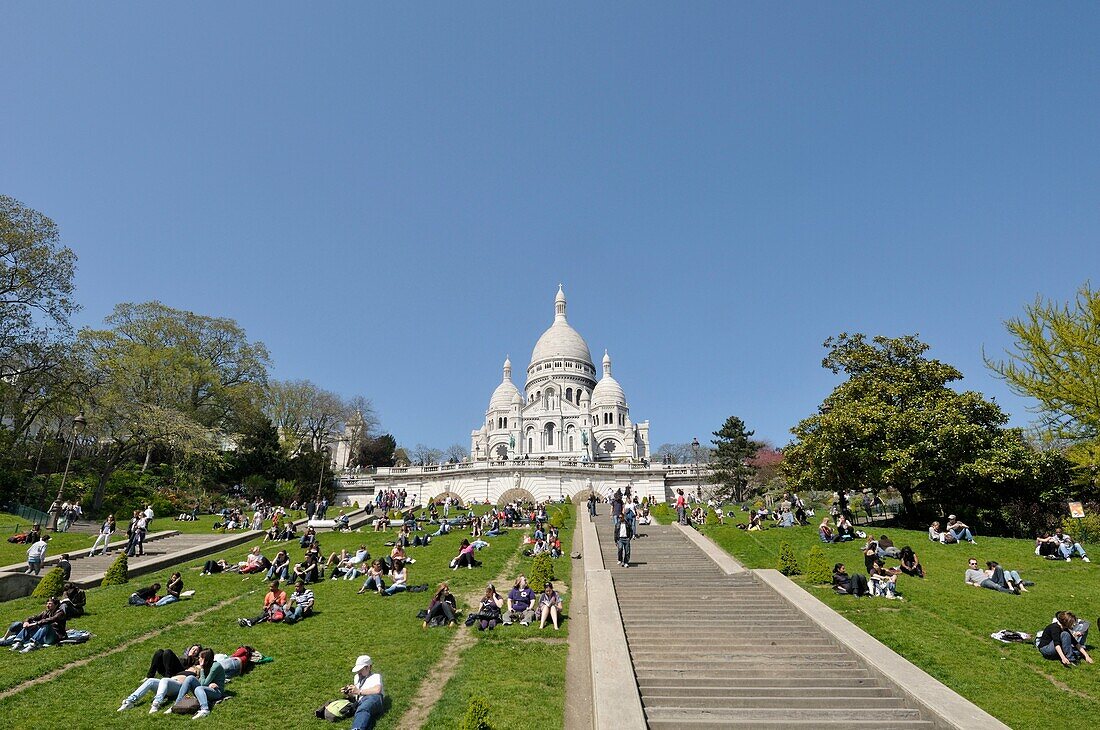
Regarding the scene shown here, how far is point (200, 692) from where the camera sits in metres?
8.32

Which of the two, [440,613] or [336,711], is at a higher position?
[440,613]

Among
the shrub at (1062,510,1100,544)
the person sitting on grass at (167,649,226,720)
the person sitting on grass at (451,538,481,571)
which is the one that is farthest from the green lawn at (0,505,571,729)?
the shrub at (1062,510,1100,544)

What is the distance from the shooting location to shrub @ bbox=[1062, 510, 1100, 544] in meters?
22.0

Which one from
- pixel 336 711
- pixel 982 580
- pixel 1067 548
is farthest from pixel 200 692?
pixel 1067 548

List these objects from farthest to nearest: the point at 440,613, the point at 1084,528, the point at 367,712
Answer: the point at 1084,528 < the point at 440,613 < the point at 367,712

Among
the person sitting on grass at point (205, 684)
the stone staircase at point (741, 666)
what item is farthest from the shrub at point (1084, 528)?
the person sitting on grass at point (205, 684)

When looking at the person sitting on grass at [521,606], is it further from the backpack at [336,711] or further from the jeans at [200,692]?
the jeans at [200,692]

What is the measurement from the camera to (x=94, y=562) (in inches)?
771

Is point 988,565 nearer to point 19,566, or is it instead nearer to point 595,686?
point 595,686

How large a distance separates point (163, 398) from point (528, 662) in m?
38.6

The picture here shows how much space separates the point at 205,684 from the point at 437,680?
3.24 m

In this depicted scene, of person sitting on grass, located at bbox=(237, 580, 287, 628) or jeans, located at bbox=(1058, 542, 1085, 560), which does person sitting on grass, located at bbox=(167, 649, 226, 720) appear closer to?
person sitting on grass, located at bbox=(237, 580, 287, 628)

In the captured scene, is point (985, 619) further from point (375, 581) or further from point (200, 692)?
point (200, 692)

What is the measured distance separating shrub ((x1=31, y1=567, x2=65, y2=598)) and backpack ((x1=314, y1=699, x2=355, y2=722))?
9933 mm
